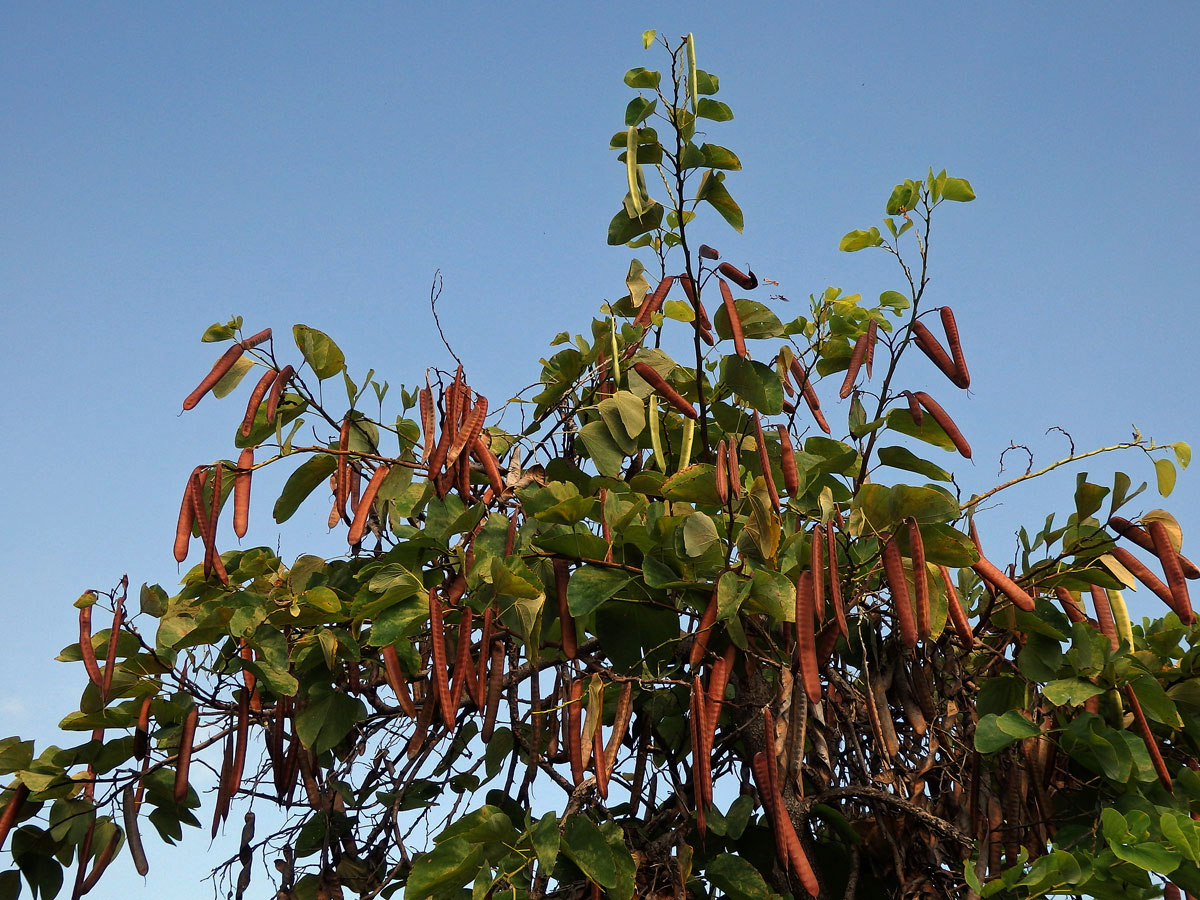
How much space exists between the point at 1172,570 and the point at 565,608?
138cm

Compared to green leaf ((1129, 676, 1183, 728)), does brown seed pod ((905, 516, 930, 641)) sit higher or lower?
higher

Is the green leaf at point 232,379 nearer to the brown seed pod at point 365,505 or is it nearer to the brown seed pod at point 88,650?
the brown seed pod at point 365,505

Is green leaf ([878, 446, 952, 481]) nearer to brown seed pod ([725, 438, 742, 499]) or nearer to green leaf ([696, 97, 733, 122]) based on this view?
brown seed pod ([725, 438, 742, 499])

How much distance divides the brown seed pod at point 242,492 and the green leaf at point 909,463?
5.18 ft

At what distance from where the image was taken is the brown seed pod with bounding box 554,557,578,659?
2650 mm

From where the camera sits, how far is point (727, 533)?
106 inches

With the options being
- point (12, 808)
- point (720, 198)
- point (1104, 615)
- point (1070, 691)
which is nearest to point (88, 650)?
point (12, 808)

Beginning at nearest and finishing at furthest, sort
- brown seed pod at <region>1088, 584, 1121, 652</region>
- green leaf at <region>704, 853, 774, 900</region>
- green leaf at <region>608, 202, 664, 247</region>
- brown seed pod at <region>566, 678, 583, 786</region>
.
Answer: brown seed pod at <region>566, 678, 583, 786</region>
green leaf at <region>704, 853, 774, 900</region>
brown seed pod at <region>1088, 584, 1121, 652</region>
green leaf at <region>608, 202, 664, 247</region>

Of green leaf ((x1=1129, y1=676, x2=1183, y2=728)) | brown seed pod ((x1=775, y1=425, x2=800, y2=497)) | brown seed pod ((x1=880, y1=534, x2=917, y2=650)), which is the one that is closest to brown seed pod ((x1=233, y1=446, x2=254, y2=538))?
brown seed pod ((x1=775, y1=425, x2=800, y2=497))

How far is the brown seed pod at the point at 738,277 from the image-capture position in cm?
300

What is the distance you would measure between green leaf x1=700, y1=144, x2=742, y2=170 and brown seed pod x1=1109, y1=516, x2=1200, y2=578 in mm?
1258

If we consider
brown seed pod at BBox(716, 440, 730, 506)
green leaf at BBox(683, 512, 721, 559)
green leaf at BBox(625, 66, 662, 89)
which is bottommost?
green leaf at BBox(683, 512, 721, 559)

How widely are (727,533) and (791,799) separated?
0.62 meters

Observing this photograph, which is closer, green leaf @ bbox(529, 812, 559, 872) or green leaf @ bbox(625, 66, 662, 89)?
green leaf @ bbox(529, 812, 559, 872)
